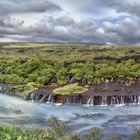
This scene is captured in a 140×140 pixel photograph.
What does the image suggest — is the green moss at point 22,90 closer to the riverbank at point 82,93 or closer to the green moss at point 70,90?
the riverbank at point 82,93

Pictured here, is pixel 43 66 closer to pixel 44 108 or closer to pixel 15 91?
pixel 15 91

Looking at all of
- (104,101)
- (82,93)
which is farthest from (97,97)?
(82,93)

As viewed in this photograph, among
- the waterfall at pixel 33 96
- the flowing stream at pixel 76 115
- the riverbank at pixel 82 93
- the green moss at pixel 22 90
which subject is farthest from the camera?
the green moss at pixel 22 90

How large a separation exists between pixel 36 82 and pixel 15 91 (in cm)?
1002

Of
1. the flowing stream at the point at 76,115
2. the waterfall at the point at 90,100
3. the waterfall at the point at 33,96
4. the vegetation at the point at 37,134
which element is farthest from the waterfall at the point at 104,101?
the vegetation at the point at 37,134

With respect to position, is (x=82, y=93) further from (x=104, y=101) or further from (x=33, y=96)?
(x=33, y=96)

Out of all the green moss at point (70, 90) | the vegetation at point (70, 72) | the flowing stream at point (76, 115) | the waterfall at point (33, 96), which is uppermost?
the vegetation at point (70, 72)

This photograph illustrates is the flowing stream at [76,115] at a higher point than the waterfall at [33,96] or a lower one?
lower

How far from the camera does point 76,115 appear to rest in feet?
230

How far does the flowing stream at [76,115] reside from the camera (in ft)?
199

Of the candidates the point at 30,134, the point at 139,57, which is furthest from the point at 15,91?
the point at 30,134

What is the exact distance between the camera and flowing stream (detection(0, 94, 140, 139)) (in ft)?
199

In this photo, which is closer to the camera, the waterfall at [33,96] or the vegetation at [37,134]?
the vegetation at [37,134]

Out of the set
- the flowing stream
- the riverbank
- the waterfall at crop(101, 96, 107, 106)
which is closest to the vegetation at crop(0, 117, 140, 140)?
the flowing stream
